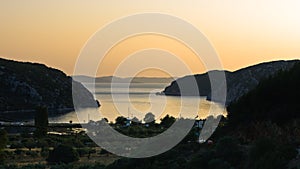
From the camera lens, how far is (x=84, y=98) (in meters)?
146

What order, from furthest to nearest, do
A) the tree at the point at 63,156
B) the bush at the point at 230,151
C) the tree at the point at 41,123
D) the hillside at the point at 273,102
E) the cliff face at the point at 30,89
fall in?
the cliff face at the point at 30,89
the tree at the point at 41,123
the tree at the point at 63,156
the hillside at the point at 273,102
the bush at the point at 230,151

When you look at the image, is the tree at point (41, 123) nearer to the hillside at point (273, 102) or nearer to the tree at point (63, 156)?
the tree at point (63, 156)

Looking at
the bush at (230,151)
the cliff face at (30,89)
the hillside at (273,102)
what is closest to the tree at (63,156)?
the hillside at (273,102)

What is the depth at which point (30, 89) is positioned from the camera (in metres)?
132

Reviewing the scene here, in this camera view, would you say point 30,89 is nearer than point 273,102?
No

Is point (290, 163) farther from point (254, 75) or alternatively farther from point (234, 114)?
point (254, 75)

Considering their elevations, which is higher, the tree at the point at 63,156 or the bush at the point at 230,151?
the bush at the point at 230,151

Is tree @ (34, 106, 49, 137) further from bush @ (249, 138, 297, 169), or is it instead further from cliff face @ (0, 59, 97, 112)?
cliff face @ (0, 59, 97, 112)

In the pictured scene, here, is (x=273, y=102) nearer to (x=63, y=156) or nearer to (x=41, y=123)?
(x=63, y=156)

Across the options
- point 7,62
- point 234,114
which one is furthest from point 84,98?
point 234,114

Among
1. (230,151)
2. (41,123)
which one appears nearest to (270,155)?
(230,151)

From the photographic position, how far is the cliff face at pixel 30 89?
124m

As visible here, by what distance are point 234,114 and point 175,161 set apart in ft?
20.3

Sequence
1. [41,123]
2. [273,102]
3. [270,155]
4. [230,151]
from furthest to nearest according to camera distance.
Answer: [41,123] → [273,102] → [230,151] → [270,155]
